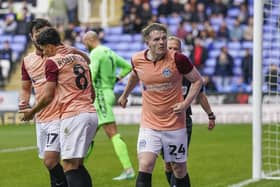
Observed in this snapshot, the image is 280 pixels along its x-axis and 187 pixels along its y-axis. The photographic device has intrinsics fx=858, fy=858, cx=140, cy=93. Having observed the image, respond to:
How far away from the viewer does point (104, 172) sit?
14.1 meters

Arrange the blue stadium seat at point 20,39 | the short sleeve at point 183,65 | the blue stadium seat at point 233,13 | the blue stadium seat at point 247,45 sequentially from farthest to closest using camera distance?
the blue stadium seat at point 20,39 < the blue stadium seat at point 233,13 < the blue stadium seat at point 247,45 < the short sleeve at point 183,65

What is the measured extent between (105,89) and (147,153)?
4.55 m

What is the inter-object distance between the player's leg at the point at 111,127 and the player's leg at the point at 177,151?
3767 millimetres

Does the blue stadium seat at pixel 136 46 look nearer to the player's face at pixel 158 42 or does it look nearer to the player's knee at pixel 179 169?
the player's knee at pixel 179 169

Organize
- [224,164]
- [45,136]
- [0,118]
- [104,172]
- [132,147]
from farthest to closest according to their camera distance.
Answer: [0,118], [132,147], [224,164], [104,172], [45,136]

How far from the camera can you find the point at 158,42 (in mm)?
8867

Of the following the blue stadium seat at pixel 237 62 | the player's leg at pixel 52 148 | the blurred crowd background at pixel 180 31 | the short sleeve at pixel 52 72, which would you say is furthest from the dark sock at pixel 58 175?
the blue stadium seat at pixel 237 62

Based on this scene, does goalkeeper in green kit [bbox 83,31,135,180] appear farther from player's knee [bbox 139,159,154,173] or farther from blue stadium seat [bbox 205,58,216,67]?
blue stadium seat [bbox 205,58,216,67]

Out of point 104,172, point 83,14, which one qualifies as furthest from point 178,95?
point 83,14

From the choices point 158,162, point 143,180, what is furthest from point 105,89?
point 143,180

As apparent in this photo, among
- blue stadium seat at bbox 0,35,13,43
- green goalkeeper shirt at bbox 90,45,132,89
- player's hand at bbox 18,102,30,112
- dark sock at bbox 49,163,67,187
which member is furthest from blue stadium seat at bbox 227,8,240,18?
player's hand at bbox 18,102,30,112

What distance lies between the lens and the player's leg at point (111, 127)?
1305 cm

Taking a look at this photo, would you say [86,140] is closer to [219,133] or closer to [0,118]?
[219,133]

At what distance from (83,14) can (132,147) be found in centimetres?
1812
